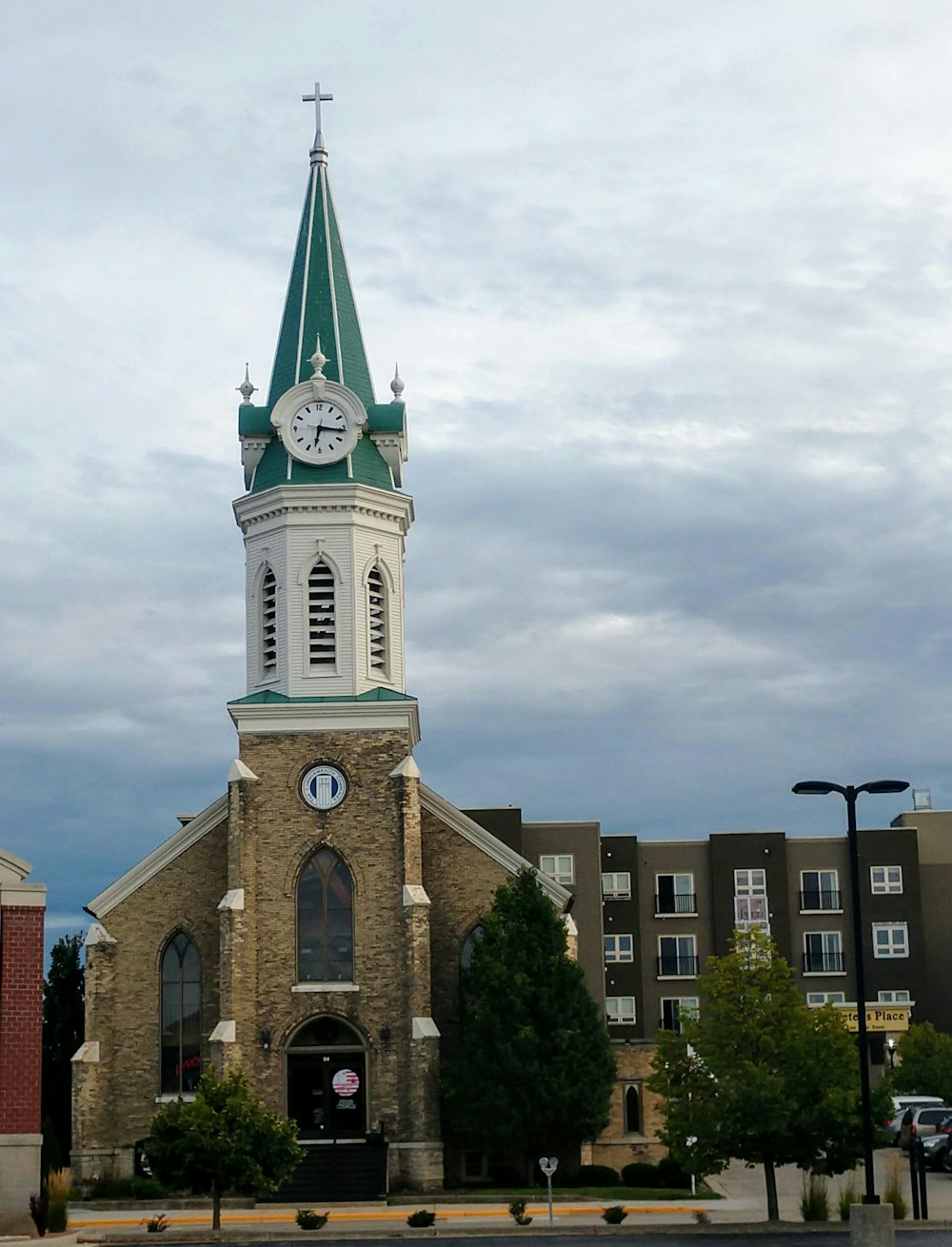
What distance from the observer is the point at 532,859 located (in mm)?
70500

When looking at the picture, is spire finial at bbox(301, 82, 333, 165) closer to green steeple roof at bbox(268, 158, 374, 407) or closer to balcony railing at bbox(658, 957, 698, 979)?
green steeple roof at bbox(268, 158, 374, 407)

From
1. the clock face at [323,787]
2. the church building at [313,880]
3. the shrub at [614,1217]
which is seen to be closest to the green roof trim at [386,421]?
the church building at [313,880]

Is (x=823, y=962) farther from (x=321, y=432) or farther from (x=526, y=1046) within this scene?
(x=321, y=432)

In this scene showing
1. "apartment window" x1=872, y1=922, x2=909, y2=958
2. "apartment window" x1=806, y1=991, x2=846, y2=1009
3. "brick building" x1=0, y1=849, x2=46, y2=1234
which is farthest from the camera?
"apartment window" x1=872, y1=922, x2=909, y2=958

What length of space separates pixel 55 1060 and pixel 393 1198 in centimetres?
2166

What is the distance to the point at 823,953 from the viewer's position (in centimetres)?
7400

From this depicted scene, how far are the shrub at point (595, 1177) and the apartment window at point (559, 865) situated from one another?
23148mm

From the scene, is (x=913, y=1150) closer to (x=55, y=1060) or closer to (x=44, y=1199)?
(x=44, y=1199)

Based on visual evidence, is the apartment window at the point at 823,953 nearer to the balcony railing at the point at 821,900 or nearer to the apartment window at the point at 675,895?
the balcony railing at the point at 821,900

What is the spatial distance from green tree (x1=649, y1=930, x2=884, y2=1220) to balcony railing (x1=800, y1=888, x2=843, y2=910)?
34015 mm

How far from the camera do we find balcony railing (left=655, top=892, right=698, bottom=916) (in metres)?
74.6

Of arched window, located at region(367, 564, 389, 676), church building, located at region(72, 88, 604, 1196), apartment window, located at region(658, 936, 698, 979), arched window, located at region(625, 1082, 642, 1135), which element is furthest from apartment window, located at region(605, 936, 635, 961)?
arched window, located at region(367, 564, 389, 676)

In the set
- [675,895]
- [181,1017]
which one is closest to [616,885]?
[675,895]

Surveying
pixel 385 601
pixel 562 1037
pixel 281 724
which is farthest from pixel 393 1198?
pixel 385 601
